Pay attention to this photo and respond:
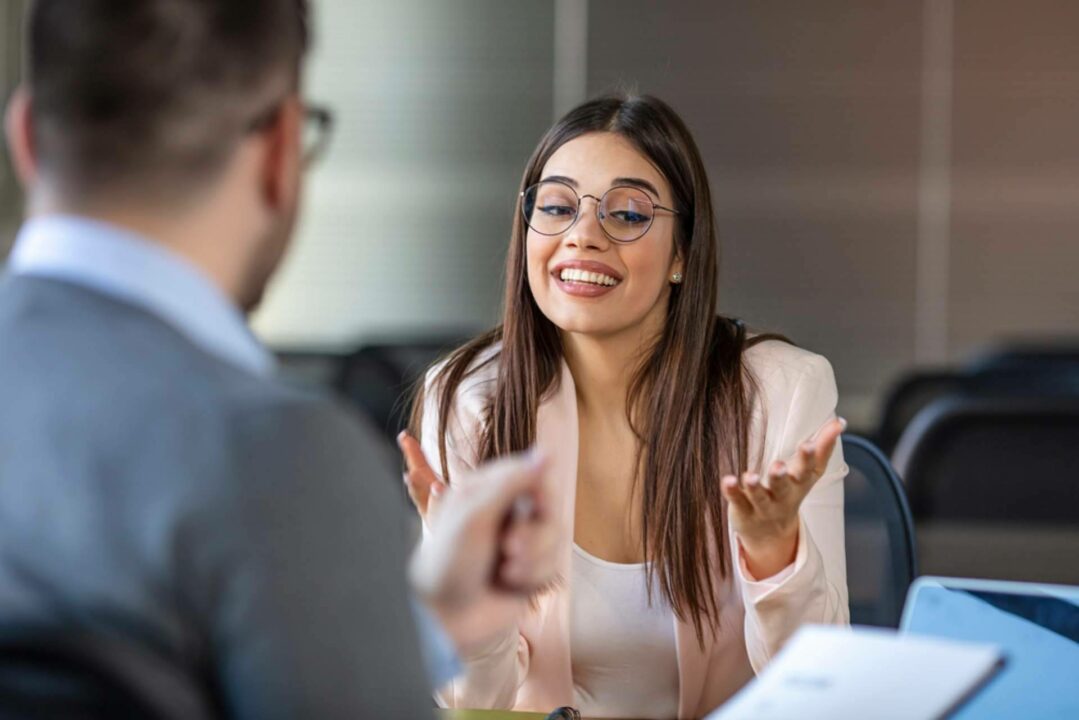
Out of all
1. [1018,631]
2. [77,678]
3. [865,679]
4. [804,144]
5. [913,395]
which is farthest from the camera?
[804,144]

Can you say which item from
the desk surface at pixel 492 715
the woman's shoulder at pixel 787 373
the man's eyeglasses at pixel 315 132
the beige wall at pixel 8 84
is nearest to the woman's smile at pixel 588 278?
the woman's shoulder at pixel 787 373

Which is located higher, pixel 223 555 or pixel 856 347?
pixel 223 555

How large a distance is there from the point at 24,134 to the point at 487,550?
1.25ft

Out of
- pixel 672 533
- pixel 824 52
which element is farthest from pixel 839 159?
pixel 672 533

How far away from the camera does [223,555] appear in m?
0.80

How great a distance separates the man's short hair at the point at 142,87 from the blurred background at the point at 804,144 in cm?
533

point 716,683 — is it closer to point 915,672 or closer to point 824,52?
point 915,672

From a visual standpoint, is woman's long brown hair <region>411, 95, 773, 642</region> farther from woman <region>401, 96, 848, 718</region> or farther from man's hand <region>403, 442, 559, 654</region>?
man's hand <region>403, 442, 559, 654</region>

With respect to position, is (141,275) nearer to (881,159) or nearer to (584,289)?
(584,289)

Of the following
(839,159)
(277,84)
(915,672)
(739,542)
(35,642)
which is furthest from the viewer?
(839,159)

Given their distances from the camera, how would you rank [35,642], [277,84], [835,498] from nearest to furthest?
[35,642], [277,84], [835,498]

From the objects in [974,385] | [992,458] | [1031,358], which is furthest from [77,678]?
[1031,358]

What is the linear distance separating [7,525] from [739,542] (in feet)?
3.98

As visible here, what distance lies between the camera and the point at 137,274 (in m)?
0.91
